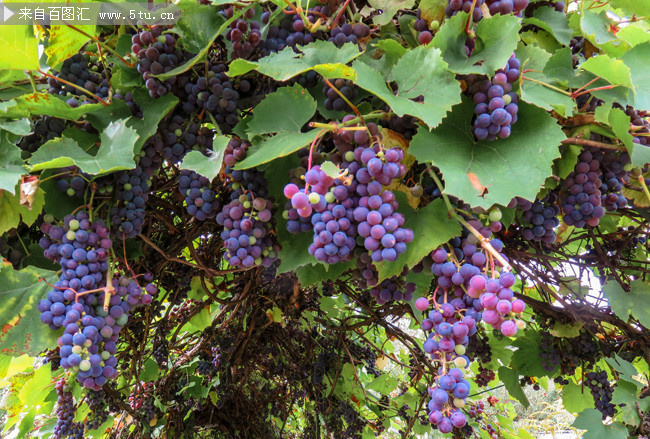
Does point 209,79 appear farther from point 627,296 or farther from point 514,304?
point 627,296

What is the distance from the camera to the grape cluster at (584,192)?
0.85 meters

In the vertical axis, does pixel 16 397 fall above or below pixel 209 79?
below

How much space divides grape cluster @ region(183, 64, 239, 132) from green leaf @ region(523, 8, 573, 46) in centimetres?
70

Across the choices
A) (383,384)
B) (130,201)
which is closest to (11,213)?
(130,201)

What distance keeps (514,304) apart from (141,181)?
2.87 ft

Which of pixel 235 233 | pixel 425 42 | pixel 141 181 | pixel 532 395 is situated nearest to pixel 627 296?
pixel 425 42

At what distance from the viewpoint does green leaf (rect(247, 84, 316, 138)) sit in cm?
86

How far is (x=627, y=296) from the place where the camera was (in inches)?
50.7

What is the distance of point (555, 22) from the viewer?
932mm

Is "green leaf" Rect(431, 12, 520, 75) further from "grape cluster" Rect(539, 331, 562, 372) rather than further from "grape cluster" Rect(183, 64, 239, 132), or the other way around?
"grape cluster" Rect(539, 331, 562, 372)

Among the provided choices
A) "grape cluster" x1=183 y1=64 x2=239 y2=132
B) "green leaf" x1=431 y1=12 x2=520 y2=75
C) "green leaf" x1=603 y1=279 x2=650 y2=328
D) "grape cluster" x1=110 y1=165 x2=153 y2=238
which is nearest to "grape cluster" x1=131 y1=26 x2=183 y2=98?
"grape cluster" x1=183 y1=64 x2=239 y2=132

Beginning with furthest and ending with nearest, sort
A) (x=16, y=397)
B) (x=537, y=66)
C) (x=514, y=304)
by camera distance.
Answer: (x=16, y=397) → (x=537, y=66) → (x=514, y=304)

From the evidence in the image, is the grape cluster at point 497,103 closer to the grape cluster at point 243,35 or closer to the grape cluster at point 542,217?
the grape cluster at point 542,217

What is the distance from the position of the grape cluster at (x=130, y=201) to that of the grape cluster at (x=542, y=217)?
90 cm
